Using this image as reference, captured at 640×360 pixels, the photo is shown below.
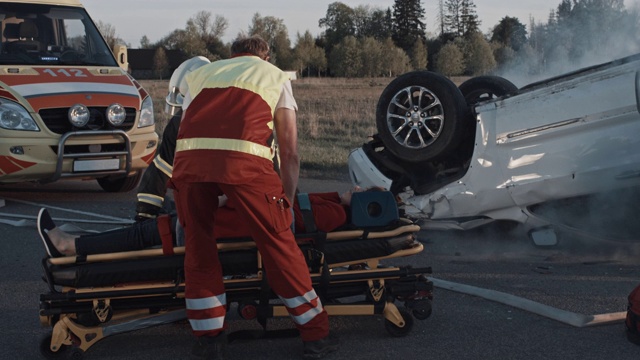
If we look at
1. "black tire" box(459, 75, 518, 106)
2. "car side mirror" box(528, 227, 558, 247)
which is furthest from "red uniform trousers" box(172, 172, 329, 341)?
"black tire" box(459, 75, 518, 106)

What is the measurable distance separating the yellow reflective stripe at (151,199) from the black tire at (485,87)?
336 cm

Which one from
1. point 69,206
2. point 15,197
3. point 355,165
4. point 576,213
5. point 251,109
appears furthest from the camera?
point 15,197

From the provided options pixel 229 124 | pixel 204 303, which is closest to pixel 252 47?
pixel 229 124

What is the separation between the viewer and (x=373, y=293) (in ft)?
15.2

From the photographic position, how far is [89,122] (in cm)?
915

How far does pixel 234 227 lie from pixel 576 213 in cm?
320

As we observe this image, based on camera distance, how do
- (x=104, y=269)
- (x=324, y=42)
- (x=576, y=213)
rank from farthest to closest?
Answer: (x=324, y=42) < (x=576, y=213) < (x=104, y=269)

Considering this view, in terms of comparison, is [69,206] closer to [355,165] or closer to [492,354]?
[355,165]

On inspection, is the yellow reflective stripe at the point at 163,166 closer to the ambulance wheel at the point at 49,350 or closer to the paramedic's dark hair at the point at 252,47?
the paramedic's dark hair at the point at 252,47

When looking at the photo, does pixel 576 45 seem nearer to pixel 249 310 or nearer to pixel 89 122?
pixel 89 122

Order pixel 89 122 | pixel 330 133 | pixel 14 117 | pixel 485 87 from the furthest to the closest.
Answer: pixel 330 133
pixel 89 122
pixel 14 117
pixel 485 87

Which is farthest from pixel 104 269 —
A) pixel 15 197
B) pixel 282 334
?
pixel 15 197

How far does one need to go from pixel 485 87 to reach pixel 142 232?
4181mm

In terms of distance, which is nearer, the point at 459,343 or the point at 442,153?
the point at 459,343
